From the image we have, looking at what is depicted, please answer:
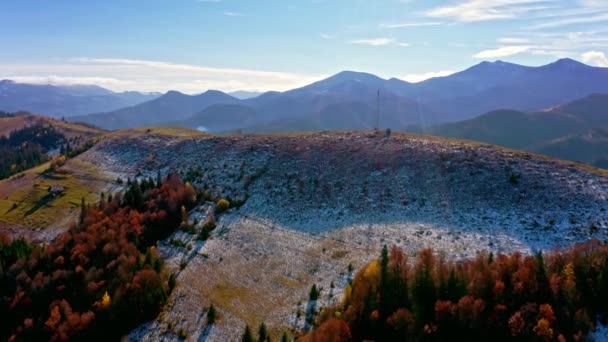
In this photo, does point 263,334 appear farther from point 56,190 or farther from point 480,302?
point 56,190


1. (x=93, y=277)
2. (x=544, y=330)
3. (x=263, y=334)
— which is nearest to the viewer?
(x=544, y=330)

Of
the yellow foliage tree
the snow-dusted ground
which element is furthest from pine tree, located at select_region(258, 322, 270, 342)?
the yellow foliage tree

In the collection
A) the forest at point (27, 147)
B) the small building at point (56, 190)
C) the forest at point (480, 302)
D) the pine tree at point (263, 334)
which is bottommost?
the forest at point (27, 147)

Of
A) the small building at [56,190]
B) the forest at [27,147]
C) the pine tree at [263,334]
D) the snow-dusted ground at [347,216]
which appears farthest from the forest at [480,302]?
the forest at [27,147]

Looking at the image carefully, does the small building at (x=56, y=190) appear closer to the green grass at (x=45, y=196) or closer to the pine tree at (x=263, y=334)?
the green grass at (x=45, y=196)

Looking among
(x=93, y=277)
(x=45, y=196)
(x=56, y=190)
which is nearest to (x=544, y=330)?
(x=93, y=277)
